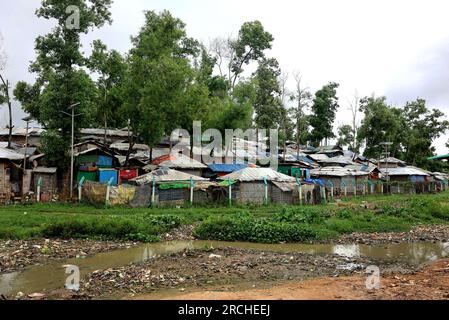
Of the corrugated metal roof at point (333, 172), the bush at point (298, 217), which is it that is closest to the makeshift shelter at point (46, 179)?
the bush at point (298, 217)

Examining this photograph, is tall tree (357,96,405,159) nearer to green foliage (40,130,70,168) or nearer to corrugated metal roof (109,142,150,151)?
corrugated metal roof (109,142,150,151)

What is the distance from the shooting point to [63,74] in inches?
1077

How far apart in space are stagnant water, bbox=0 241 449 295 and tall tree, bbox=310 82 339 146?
4168 cm

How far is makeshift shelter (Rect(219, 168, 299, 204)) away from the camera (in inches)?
1034

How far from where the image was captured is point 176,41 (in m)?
32.4

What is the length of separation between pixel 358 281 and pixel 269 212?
14011 millimetres

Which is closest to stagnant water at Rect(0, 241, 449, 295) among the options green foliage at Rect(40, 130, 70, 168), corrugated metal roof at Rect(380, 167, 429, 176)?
green foliage at Rect(40, 130, 70, 168)

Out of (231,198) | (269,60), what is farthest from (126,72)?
(269,60)

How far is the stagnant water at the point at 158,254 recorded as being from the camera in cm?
1021

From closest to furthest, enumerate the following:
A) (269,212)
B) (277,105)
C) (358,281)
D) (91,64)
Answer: (358,281)
(269,212)
(91,64)
(277,105)

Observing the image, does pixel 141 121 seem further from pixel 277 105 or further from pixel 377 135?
pixel 377 135

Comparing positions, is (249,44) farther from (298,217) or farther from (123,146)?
(298,217)

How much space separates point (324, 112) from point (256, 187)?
112 feet

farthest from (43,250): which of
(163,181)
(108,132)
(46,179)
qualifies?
(108,132)
